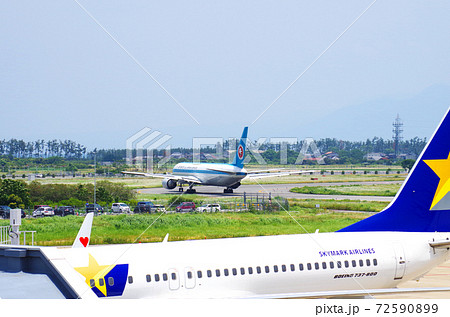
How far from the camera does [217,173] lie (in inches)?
3401

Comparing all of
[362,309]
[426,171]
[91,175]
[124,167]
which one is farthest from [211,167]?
[362,309]

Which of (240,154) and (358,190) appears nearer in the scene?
(240,154)

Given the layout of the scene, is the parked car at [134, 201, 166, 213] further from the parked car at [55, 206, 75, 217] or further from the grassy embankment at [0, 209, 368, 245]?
the parked car at [55, 206, 75, 217]

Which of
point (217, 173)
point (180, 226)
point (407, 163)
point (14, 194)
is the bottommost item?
point (180, 226)

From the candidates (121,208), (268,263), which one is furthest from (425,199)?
(121,208)

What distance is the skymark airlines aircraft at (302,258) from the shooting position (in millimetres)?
15977

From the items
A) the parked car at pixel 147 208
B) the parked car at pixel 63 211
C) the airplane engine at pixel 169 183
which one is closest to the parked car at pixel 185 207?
the parked car at pixel 147 208

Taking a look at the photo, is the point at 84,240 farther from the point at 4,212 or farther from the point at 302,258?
the point at 4,212

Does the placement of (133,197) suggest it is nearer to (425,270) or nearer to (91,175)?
(91,175)

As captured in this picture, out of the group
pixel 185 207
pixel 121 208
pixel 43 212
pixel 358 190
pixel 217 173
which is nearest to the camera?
pixel 43 212

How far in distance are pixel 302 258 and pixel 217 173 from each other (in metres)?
68.3

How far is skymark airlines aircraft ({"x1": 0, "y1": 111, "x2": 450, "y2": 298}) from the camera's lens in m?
16.0

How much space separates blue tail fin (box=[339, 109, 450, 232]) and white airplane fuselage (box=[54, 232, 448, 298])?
0.53 meters

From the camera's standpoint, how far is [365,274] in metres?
18.9
